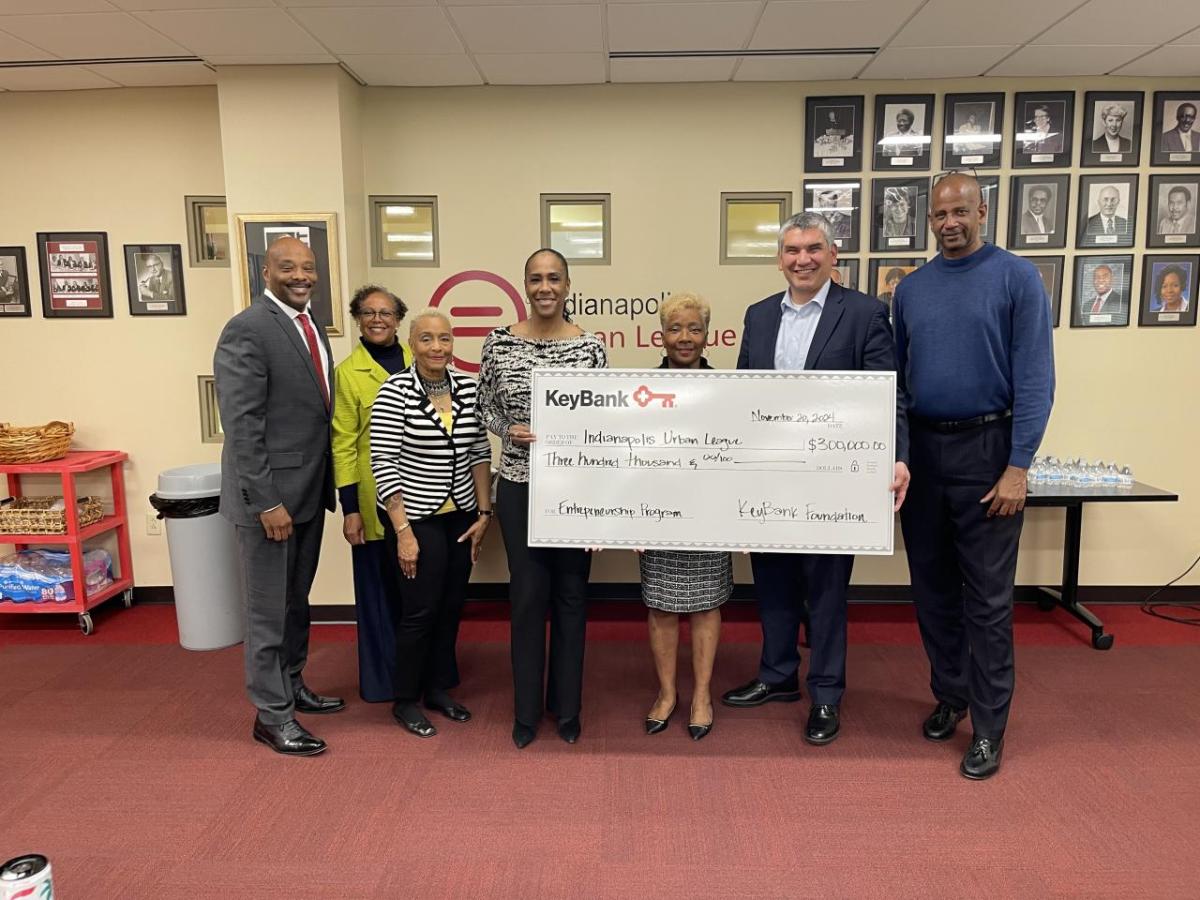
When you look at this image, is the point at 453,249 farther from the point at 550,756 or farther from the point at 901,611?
the point at 901,611

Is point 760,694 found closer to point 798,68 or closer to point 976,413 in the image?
point 976,413

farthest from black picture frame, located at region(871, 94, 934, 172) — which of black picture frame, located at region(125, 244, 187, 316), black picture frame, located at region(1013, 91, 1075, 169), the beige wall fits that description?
black picture frame, located at region(125, 244, 187, 316)

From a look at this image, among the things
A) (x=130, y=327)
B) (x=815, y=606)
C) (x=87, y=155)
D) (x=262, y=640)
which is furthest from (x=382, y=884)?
(x=87, y=155)

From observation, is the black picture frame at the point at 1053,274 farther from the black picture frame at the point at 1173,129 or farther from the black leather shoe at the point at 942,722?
the black leather shoe at the point at 942,722

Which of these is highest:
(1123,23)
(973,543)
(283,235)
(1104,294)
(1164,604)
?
(1123,23)

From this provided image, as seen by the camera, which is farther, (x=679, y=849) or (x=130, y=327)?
(x=130, y=327)

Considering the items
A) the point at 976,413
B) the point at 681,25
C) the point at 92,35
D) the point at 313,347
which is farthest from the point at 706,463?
the point at 92,35

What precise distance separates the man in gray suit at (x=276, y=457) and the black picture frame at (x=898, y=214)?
8.95 feet

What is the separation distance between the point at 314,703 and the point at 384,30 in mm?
2686

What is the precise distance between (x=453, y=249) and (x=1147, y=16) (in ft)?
10.3

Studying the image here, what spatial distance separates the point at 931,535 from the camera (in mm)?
2457

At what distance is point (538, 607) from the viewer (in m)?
2.48

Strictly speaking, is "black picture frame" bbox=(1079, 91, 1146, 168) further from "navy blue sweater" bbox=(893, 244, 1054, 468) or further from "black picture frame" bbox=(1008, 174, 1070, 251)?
"navy blue sweater" bbox=(893, 244, 1054, 468)

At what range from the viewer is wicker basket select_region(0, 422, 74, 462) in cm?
361
